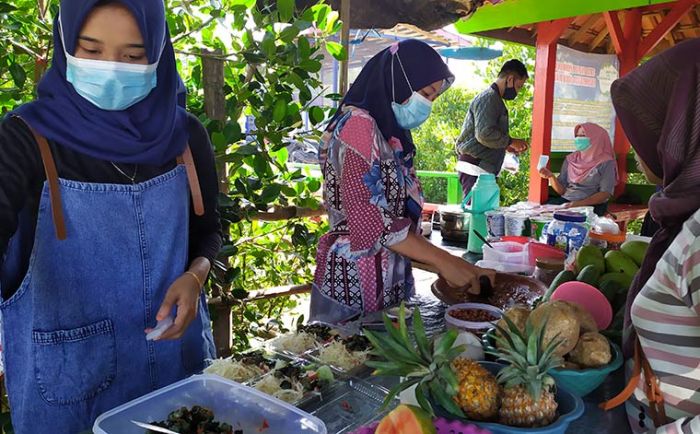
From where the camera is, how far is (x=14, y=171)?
133cm

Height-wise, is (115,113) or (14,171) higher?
(115,113)

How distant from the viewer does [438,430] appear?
1068mm

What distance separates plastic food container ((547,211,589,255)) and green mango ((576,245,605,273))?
25.3 inches

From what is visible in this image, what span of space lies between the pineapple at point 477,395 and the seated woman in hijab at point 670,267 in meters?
0.33

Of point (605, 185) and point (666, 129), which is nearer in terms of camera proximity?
point (666, 129)

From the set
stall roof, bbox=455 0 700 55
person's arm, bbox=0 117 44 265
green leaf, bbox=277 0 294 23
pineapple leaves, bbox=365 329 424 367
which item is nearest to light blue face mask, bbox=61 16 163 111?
person's arm, bbox=0 117 44 265

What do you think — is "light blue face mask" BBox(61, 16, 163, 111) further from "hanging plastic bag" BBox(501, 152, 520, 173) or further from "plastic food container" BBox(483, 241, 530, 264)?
"hanging plastic bag" BBox(501, 152, 520, 173)

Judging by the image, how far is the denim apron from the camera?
1.40m

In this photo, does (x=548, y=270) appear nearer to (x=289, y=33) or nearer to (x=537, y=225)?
(x=537, y=225)

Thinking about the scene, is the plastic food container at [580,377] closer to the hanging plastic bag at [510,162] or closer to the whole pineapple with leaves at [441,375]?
the whole pineapple with leaves at [441,375]

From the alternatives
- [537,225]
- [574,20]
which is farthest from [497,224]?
[574,20]

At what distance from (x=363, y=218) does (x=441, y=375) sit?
989 millimetres

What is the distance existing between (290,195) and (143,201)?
4.69ft

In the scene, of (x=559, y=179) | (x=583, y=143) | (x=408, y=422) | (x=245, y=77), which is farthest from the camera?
(x=559, y=179)
